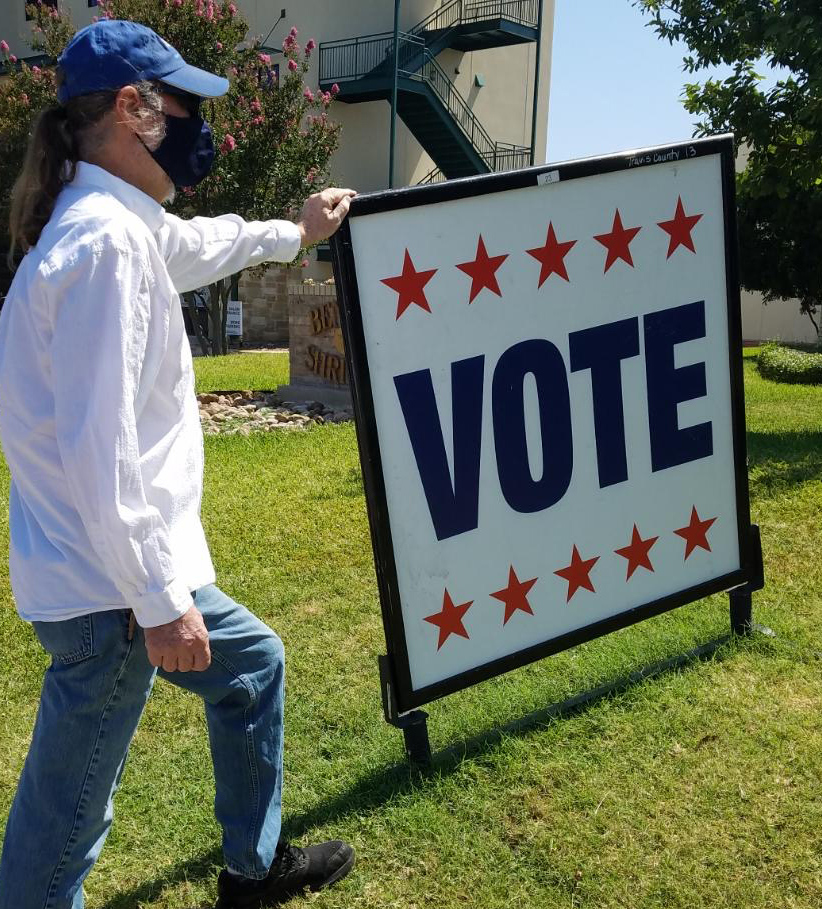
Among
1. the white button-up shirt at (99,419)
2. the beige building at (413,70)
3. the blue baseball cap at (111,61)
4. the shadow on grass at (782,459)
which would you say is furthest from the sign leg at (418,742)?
the beige building at (413,70)

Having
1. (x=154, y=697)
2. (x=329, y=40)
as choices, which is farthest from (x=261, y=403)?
(x=329, y=40)

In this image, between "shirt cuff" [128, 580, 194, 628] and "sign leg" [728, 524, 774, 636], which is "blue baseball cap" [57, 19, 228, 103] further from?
"sign leg" [728, 524, 774, 636]

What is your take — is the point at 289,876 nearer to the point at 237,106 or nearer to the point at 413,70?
the point at 237,106

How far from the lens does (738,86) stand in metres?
8.80

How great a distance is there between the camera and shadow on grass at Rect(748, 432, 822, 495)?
6.81 meters

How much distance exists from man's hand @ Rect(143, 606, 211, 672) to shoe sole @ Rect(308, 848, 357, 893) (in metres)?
0.98

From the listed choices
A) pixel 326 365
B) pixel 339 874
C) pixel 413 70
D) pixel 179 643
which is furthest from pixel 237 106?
pixel 179 643

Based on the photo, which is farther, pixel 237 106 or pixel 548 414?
pixel 237 106

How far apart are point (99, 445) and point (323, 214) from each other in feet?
3.76

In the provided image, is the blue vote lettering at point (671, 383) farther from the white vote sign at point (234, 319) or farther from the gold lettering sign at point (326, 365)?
the white vote sign at point (234, 319)

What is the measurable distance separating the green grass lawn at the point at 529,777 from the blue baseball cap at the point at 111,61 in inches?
83.1

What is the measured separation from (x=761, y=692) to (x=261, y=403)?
8.94 meters

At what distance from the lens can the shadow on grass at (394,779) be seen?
267 cm

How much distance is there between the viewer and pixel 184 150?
2162 millimetres
